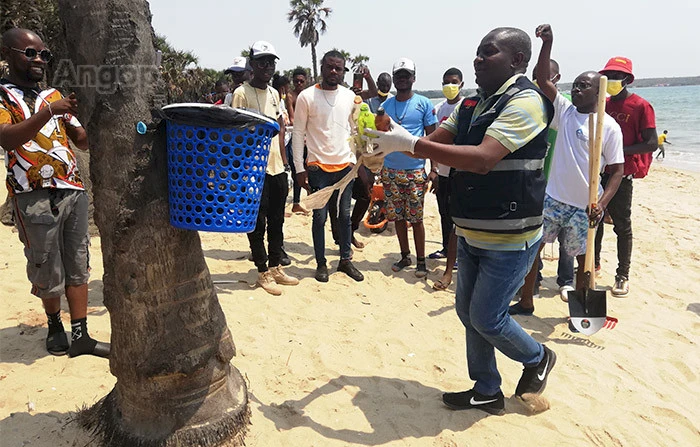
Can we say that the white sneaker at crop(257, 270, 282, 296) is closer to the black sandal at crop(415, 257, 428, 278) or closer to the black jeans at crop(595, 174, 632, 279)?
the black sandal at crop(415, 257, 428, 278)

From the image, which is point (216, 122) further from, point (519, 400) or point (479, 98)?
point (519, 400)

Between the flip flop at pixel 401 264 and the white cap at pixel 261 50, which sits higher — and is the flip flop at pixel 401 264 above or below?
below

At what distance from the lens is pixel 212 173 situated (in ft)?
6.05

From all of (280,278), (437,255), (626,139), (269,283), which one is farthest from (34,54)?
(626,139)

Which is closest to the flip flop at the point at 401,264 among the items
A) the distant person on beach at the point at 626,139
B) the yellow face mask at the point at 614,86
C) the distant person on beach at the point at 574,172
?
the distant person on beach at the point at 574,172

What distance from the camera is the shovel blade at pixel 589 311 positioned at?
11.2ft

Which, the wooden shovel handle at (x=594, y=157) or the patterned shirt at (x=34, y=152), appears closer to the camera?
the patterned shirt at (x=34, y=152)

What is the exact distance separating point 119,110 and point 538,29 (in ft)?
7.73

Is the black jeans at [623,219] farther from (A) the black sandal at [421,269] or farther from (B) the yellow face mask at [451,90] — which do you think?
(B) the yellow face mask at [451,90]

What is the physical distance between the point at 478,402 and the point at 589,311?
53.1 inches

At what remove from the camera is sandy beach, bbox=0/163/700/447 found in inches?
98.0

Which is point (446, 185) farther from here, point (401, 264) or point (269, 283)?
point (269, 283)

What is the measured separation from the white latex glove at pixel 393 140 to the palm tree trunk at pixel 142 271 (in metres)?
0.95

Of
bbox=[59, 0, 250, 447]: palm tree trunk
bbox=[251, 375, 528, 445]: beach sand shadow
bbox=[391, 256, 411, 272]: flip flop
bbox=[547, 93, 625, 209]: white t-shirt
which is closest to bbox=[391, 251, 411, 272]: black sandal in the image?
bbox=[391, 256, 411, 272]: flip flop
